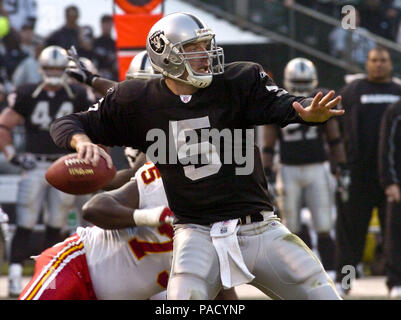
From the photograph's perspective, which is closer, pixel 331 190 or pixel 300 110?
pixel 300 110

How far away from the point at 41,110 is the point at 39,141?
249mm

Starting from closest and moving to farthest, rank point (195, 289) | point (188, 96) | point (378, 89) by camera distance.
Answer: point (195, 289) < point (188, 96) < point (378, 89)

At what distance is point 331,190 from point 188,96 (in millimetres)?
4901

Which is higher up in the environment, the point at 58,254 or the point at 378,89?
the point at 378,89

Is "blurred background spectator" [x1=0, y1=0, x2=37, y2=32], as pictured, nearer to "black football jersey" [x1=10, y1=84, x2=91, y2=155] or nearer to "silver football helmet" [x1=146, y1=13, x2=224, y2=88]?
"black football jersey" [x1=10, y1=84, x2=91, y2=155]

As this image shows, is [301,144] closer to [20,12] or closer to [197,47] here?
[20,12]

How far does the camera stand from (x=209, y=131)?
3893mm

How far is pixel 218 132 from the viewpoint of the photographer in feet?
12.8

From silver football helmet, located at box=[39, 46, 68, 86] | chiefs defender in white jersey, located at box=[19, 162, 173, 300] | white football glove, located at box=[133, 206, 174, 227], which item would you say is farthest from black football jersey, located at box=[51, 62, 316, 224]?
silver football helmet, located at box=[39, 46, 68, 86]

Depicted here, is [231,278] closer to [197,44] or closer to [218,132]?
[218,132]

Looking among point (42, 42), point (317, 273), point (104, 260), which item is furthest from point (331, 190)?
point (317, 273)
